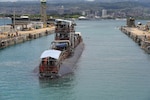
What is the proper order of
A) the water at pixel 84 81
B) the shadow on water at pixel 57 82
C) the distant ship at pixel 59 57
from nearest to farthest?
the water at pixel 84 81, the shadow on water at pixel 57 82, the distant ship at pixel 59 57

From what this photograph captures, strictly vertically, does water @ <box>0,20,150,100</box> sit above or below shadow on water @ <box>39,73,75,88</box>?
below

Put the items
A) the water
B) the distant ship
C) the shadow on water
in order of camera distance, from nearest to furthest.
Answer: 1. the water
2. the shadow on water
3. the distant ship

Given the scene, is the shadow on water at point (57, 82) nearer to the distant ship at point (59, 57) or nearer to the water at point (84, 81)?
the water at point (84, 81)

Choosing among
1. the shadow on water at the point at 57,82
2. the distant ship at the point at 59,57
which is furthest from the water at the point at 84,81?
the distant ship at the point at 59,57

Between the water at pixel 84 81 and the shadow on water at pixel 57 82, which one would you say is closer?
the water at pixel 84 81

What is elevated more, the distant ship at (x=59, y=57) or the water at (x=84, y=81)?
the distant ship at (x=59, y=57)

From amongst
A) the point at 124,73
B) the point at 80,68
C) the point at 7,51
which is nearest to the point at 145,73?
the point at 124,73

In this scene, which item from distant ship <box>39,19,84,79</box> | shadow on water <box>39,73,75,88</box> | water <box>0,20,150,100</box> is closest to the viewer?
water <box>0,20,150,100</box>

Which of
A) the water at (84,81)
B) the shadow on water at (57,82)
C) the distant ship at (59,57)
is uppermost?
the distant ship at (59,57)

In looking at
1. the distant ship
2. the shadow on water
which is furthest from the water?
the distant ship

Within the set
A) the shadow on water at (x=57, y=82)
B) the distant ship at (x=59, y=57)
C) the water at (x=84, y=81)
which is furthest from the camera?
the distant ship at (x=59, y=57)

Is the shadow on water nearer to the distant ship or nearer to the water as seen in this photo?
the water
